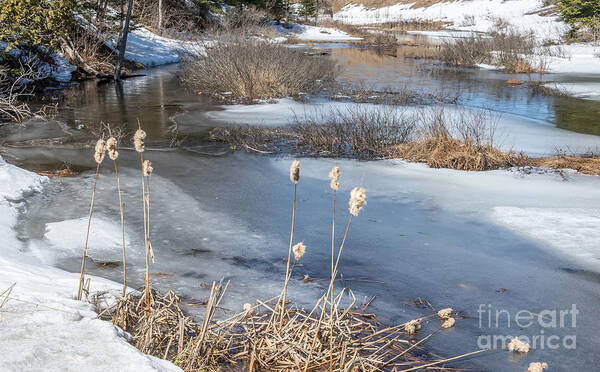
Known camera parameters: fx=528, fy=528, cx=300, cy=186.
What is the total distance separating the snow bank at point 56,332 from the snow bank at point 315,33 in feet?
158

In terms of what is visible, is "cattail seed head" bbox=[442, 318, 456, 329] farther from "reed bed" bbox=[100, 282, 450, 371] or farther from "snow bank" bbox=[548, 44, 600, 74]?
"snow bank" bbox=[548, 44, 600, 74]

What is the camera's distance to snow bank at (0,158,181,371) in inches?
99.3

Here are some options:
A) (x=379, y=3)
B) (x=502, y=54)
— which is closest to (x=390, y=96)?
(x=502, y=54)

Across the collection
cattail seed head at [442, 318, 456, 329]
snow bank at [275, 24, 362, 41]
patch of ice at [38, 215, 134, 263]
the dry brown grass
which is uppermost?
snow bank at [275, 24, 362, 41]

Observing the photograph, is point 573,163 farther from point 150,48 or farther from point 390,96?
point 150,48

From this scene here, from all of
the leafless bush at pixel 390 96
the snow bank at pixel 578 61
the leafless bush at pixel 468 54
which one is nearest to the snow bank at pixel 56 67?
the leafless bush at pixel 390 96

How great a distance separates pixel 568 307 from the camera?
4.31 meters

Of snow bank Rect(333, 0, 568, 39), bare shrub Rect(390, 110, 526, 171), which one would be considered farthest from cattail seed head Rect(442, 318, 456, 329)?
snow bank Rect(333, 0, 568, 39)

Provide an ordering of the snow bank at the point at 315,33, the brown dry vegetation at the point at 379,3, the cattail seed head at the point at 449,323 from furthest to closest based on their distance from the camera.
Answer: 1. the brown dry vegetation at the point at 379,3
2. the snow bank at the point at 315,33
3. the cattail seed head at the point at 449,323

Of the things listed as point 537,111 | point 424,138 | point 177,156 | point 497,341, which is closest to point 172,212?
point 177,156

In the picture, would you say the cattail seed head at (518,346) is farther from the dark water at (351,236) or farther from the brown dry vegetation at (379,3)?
the brown dry vegetation at (379,3)

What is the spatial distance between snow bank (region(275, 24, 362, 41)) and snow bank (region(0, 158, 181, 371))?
158 ft

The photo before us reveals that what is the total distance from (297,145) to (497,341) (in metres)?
7.23

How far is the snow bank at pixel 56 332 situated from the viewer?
2.52 meters
